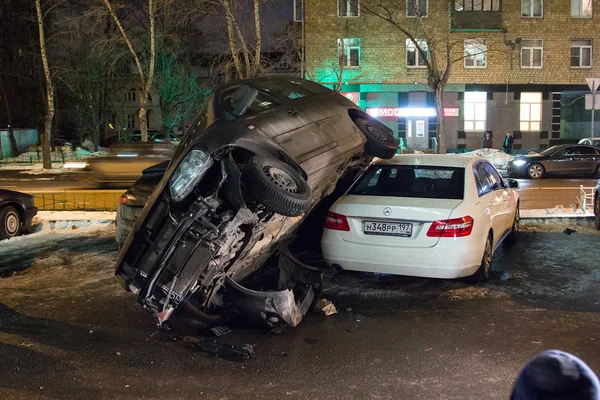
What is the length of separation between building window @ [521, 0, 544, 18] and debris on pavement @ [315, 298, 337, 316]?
30654 mm

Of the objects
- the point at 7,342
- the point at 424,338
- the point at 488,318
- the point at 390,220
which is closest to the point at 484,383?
the point at 424,338

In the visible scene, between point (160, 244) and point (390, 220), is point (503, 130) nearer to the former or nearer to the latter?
point (390, 220)

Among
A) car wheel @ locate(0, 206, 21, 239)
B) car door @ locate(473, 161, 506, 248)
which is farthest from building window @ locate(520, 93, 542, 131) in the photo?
car wheel @ locate(0, 206, 21, 239)

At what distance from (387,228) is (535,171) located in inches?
641

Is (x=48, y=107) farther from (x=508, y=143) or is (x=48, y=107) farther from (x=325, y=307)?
(x=325, y=307)

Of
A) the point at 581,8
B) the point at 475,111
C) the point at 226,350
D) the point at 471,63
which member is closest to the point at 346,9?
the point at 471,63

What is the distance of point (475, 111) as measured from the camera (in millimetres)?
32438

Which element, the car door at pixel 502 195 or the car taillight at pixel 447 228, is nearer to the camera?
the car taillight at pixel 447 228

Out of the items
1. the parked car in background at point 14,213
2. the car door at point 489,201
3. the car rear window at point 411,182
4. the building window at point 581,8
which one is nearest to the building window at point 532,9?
the building window at point 581,8

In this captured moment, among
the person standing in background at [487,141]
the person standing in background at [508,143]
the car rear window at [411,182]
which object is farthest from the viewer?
the person standing in background at [487,141]

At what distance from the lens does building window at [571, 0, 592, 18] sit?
103 ft

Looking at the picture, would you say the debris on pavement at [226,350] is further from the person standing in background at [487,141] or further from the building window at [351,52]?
the building window at [351,52]

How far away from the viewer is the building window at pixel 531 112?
32.4 meters

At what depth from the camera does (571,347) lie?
455cm
